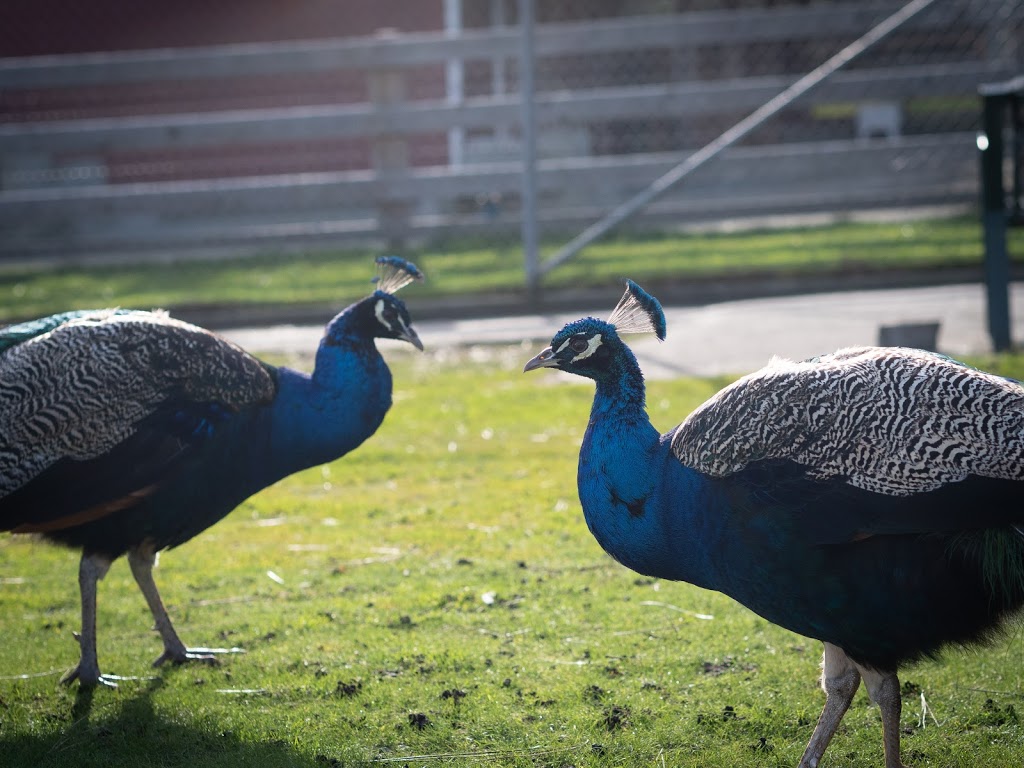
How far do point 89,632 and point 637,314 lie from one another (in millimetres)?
2093

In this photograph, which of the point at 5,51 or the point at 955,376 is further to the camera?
the point at 5,51

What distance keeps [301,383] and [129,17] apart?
14082mm

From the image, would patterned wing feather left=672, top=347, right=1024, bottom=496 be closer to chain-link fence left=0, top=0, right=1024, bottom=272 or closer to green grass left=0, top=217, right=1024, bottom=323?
chain-link fence left=0, top=0, right=1024, bottom=272

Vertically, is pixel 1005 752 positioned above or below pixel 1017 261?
below

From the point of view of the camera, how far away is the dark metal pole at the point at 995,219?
23.1 ft

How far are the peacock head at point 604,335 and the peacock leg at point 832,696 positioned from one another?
101 cm

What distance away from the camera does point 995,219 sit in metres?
7.17

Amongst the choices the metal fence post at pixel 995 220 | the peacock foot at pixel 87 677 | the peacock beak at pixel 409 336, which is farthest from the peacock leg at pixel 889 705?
the metal fence post at pixel 995 220

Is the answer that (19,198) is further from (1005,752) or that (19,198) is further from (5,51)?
(1005,752)

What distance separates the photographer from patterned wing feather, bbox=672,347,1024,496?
2.99m

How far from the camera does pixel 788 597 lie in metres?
3.17

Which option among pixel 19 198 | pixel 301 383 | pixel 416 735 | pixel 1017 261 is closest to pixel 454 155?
pixel 19 198

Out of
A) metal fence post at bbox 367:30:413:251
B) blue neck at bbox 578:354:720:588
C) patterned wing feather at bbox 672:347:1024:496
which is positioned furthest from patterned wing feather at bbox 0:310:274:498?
metal fence post at bbox 367:30:413:251

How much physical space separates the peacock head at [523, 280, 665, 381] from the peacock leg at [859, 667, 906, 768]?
43.5 inches
